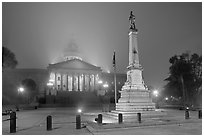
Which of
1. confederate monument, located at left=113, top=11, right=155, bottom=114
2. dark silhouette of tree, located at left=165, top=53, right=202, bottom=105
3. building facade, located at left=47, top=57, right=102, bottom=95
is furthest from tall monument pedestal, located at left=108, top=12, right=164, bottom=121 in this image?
building facade, located at left=47, top=57, right=102, bottom=95

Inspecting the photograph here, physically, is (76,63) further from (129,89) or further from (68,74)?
(129,89)

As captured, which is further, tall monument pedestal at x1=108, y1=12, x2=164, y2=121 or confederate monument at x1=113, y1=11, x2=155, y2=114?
confederate monument at x1=113, y1=11, x2=155, y2=114

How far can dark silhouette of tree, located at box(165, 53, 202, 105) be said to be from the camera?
177 ft

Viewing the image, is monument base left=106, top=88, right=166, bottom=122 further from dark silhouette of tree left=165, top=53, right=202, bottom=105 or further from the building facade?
the building facade

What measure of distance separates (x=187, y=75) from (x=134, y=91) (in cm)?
3740

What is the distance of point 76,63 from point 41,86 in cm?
1599

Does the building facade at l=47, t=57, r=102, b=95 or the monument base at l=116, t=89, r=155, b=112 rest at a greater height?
the building facade at l=47, t=57, r=102, b=95

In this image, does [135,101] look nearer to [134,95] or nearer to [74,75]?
[134,95]

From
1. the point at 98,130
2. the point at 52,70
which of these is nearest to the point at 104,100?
the point at 52,70

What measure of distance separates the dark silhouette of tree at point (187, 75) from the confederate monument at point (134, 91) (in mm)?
33950

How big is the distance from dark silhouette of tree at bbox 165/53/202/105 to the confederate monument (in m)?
33.9

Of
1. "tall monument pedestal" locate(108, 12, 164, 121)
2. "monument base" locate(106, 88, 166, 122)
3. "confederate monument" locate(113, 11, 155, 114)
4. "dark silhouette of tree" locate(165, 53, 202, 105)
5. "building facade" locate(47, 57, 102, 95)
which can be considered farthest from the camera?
"building facade" locate(47, 57, 102, 95)

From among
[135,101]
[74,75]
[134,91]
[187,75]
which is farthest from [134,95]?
[74,75]

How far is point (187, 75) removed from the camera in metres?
54.4
